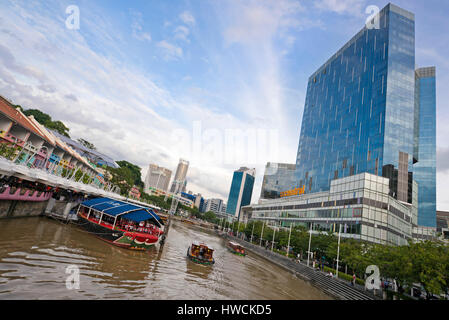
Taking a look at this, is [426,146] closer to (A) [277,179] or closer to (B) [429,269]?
(A) [277,179]

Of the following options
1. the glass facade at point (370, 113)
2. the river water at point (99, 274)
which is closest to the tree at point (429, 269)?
the river water at point (99, 274)

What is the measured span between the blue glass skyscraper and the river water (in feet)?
174

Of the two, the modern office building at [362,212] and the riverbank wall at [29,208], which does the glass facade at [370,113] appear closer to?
the modern office building at [362,212]

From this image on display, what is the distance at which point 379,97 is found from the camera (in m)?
70.4

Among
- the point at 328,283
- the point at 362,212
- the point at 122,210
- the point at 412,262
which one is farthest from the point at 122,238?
the point at 362,212

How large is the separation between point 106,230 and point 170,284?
13320 mm

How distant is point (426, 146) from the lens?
90.4m

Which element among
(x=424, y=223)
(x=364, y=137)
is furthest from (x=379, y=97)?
(x=424, y=223)

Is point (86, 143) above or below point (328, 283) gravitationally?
above

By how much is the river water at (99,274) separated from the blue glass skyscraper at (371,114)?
174 feet

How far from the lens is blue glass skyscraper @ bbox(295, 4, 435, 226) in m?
64.8

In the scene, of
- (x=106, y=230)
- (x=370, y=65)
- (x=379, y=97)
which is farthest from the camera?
(x=370, y=65)

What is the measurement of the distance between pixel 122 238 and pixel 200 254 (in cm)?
944
